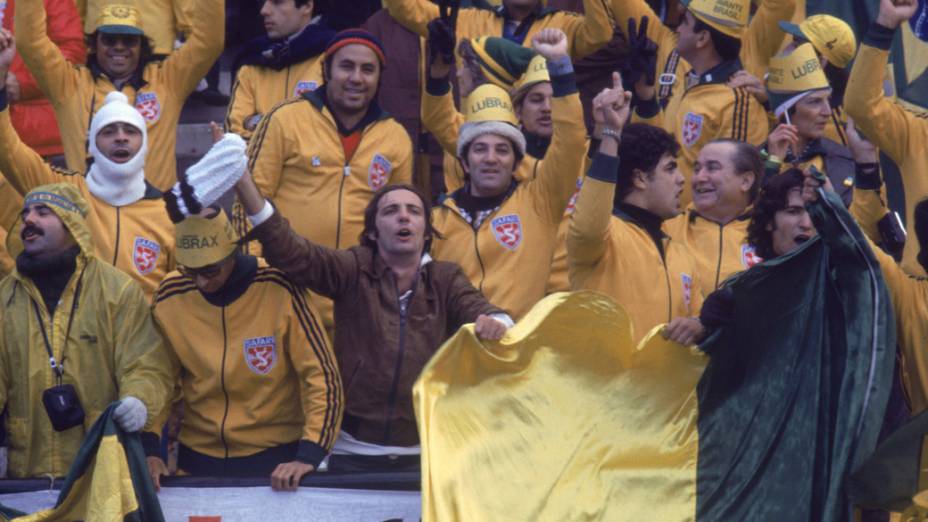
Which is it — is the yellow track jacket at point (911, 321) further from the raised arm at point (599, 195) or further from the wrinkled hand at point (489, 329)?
the wrinkled hand at point (489, 329)

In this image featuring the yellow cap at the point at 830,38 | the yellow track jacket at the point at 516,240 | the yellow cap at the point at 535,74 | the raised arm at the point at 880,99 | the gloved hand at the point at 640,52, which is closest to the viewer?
the raised arm at the point at 880,99

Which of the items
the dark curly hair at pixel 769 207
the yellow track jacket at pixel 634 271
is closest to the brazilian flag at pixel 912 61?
the dark curly hair at pixel 769 207

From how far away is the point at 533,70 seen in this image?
9.87 m

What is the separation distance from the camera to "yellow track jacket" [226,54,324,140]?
10547 millimetres

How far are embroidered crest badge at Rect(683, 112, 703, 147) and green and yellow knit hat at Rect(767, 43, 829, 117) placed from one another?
41cm

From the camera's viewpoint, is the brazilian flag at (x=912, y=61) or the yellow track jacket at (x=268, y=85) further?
the yellow track jacket at (x=268, y=85)

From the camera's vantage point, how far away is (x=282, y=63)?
34.9ft

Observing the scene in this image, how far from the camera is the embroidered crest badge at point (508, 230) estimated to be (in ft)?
29.6

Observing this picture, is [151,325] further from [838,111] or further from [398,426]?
[838,111]

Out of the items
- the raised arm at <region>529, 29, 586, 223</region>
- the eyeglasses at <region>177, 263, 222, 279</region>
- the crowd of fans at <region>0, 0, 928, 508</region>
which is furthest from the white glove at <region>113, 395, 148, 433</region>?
the raised arm at <region>529, 29, 586, 223</region>

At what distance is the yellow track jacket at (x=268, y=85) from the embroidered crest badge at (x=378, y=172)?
0.99m

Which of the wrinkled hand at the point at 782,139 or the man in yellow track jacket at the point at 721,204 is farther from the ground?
the wrinkled hand at the point at 782,139

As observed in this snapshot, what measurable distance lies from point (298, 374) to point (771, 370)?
198cm

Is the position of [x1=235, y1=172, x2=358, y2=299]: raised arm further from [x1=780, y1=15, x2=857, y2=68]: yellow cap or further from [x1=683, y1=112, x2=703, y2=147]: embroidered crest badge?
[x1=780, y1=15, x2=857, y2=68]: yellow cap
